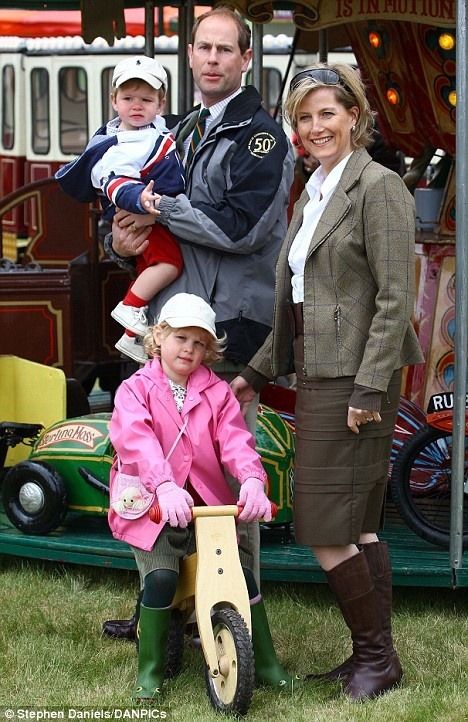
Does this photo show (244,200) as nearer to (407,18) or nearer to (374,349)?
(374,349)

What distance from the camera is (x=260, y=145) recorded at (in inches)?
168

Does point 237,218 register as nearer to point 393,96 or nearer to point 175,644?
point 175,644

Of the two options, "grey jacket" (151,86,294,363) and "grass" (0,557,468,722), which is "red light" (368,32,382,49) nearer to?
"grey jacket" (151,86,294,363)

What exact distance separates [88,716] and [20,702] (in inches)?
11.3

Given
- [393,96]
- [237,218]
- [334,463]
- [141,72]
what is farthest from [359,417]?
[393,96]

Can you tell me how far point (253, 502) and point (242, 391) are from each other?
50cm

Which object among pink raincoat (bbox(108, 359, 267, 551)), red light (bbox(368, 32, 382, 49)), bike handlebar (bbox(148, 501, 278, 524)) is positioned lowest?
bike handlebar (bbox(148, 501, 278, 524))

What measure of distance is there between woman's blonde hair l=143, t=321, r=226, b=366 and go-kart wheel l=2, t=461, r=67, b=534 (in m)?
1.32

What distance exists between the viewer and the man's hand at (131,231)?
4.45m

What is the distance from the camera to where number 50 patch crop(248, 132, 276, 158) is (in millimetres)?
4273

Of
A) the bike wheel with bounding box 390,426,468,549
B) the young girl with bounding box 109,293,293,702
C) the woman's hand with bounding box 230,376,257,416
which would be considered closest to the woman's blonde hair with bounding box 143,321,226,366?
the young girl with bounding box 109,293,293,702

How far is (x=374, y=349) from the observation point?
3.85m

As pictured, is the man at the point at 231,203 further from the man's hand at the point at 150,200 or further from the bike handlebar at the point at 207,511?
the bike handlebar at the point at 207,511

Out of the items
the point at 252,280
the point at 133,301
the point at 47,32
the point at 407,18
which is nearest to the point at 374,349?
the point at 252,280
